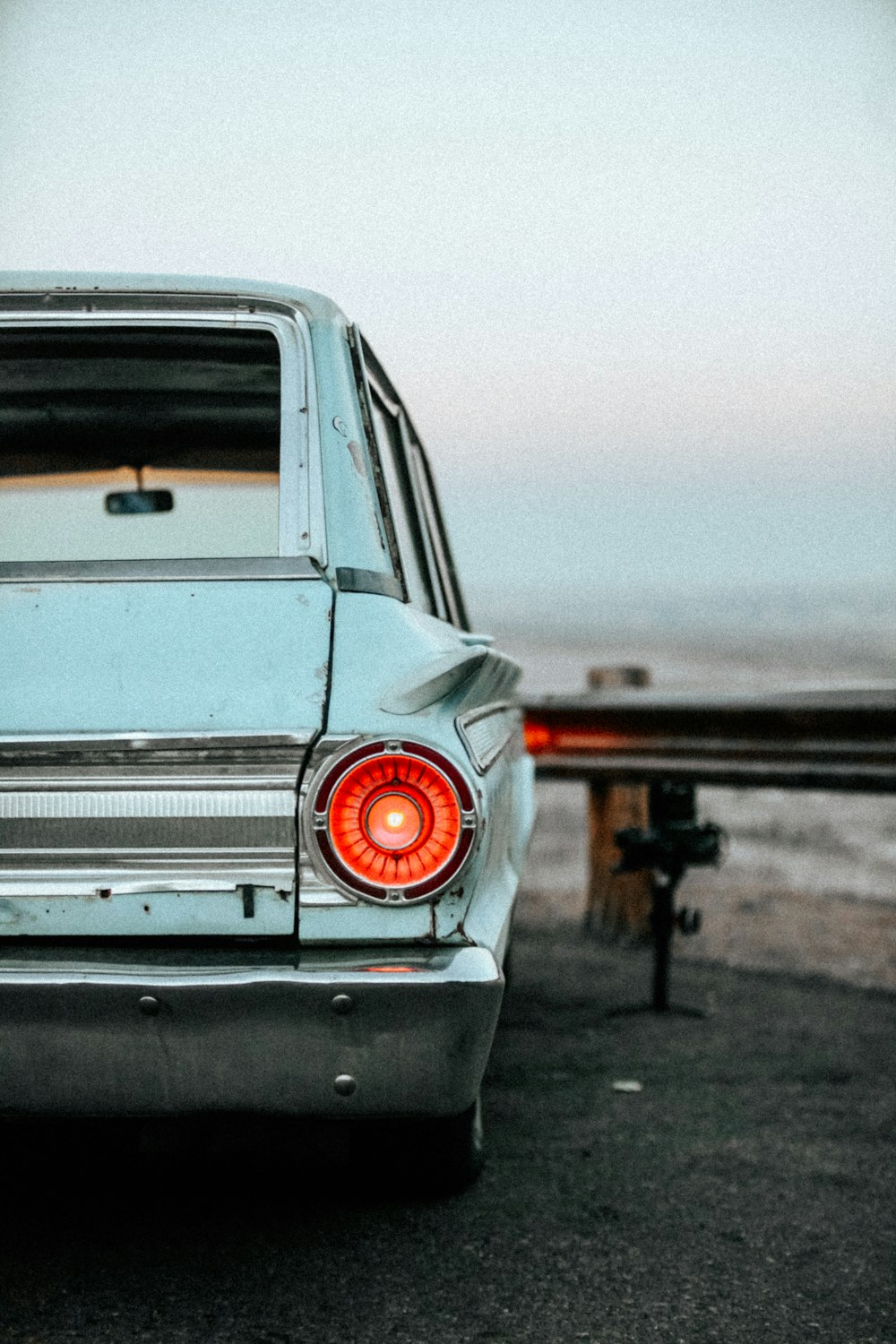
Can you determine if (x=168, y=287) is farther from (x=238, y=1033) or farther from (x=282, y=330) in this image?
(x=238, y=1033)

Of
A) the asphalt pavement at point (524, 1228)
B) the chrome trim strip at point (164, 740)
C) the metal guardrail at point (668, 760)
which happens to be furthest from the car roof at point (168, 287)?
the metal guardrail at point (668, 760)

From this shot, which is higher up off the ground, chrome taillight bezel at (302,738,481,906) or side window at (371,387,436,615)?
side window at (371,387,436,615)

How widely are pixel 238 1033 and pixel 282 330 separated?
1514 mm

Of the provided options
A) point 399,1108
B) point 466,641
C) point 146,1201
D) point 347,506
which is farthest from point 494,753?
point 146,1201

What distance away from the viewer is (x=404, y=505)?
3.92 metres

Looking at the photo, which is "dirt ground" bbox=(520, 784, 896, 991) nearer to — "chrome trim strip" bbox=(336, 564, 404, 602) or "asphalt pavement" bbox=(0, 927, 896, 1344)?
"asphalt pavement" bbox=(0, 927, 896, 1344)

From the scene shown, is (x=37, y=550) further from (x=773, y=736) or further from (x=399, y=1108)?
(x=773, y=736)

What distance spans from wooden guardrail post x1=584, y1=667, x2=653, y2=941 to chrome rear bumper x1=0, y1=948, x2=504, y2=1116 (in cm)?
412

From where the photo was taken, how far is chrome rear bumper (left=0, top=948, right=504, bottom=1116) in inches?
88.0

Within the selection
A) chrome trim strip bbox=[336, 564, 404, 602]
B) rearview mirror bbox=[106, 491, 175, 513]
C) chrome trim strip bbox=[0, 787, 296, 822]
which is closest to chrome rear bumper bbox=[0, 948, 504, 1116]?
chrome trim strip bbox=[0, 787, 296, 822]

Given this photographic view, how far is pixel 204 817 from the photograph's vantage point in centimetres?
236

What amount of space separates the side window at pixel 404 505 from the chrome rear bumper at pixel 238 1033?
135 centimetres

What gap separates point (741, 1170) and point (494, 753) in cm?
136

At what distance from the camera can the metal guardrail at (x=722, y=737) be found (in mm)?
5660
